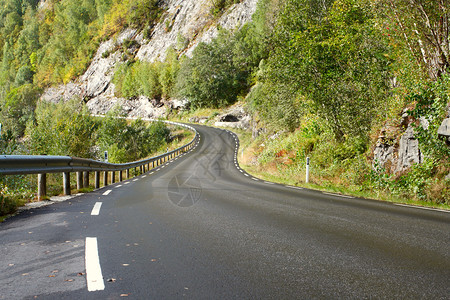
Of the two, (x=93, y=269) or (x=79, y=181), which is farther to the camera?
(x=79, y=181)

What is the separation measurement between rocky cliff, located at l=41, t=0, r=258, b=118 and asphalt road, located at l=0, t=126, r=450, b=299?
76967mm

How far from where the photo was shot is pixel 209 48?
74.6 metres

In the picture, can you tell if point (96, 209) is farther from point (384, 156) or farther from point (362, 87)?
point (362, 87)

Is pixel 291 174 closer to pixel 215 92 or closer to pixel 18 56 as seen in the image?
pixel 215 92

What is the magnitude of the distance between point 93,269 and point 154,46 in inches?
4281

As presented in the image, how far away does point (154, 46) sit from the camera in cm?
10531

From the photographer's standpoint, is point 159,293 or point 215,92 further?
point 215,92

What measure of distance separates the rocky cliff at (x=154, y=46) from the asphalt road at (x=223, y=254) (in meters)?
77.0

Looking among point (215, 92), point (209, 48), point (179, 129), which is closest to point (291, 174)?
point (179, 129)

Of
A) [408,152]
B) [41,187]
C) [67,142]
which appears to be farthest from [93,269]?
[67,142]

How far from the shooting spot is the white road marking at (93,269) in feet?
10.1

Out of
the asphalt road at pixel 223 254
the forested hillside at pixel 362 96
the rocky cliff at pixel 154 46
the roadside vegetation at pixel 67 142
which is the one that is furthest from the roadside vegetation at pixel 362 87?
the rocky cliff at pixel 154 46

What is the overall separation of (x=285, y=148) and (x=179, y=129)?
1659 inches

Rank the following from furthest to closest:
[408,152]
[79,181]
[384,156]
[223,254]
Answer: [384,156], [79,181], [408,152], [223,254]
